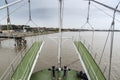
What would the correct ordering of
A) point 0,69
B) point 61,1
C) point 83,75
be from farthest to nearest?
point 0,69 → point 61,1 → point 83,75

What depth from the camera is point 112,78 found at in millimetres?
13898

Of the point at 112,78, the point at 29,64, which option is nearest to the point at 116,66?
the point at 112,78

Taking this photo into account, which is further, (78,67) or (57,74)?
(78,67)

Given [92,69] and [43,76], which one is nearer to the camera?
[92,69]

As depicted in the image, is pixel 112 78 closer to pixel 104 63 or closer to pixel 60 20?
pixel 104 63

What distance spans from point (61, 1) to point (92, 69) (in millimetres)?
4995

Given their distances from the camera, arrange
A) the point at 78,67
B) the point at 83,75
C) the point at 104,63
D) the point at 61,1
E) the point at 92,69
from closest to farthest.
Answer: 1. the point at 92,69
2. the point at 83,75
3. the point at 61,1
4. the point at 78,67
5. the point at 104,63

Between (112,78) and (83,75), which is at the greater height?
(83,75)

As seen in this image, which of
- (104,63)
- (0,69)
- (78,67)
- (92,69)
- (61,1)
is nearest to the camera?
(92,69)

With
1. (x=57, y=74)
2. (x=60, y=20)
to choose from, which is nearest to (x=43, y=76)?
(x=57, y=74)

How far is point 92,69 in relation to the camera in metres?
9.50

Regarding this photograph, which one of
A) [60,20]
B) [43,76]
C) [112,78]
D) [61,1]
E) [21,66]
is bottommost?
[112,78]

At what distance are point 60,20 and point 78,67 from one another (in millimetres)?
6804

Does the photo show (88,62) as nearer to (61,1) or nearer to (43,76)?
(43,76)
